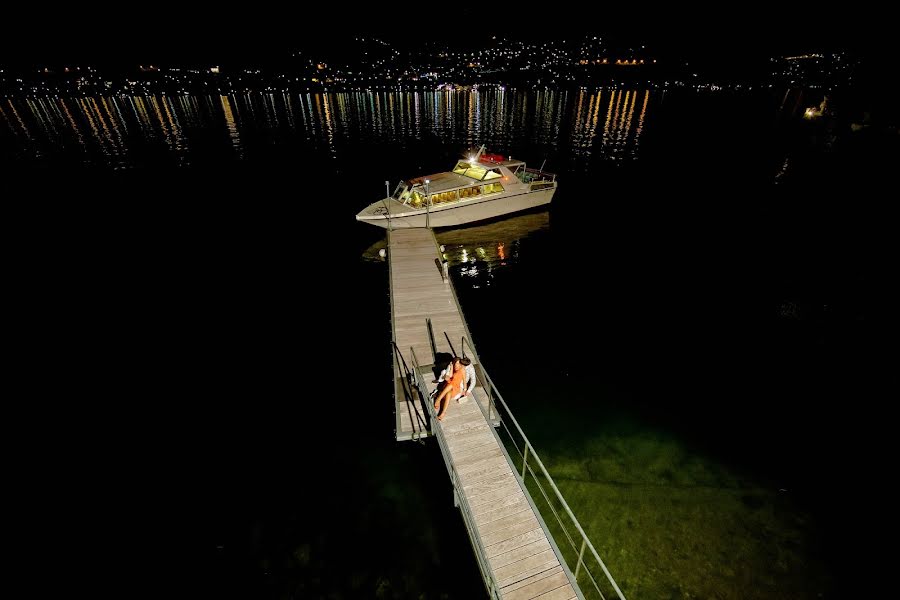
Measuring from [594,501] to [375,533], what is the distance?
18.4 feet

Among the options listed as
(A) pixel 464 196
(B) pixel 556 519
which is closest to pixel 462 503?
(B) pixel 556 519

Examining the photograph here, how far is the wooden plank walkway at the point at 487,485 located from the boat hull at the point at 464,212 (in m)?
9.53

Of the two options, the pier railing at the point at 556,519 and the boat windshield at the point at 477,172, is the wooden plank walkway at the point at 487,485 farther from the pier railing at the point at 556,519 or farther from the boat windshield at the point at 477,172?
the boat windshield at the point at 477,172

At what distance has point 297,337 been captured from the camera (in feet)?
55.4

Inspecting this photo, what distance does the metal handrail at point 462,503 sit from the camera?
286 inches

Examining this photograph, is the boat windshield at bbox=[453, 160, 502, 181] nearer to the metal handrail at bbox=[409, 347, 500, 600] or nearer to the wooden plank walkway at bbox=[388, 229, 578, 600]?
the wooden plank walkway at bbox=[388, 229, 578, 600]

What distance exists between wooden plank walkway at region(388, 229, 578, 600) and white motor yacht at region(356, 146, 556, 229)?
1003 centimetres

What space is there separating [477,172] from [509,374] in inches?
658

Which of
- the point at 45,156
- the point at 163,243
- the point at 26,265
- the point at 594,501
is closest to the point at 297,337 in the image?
the point at 594,501

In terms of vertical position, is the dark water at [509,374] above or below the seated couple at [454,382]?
below

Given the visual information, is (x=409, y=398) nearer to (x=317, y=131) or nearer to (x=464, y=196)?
(x=464, y=196)

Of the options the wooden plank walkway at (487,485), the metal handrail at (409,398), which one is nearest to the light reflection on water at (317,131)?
the wooden plank walkway at (487,485)

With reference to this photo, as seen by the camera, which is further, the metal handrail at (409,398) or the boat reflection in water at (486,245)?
the boat reflection in water at (486,245)

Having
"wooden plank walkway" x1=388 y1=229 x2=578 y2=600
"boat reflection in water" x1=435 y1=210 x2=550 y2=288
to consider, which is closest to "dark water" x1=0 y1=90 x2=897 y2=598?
"boat reflection in water" x1=435 y1=210 x2=550 y2=288
